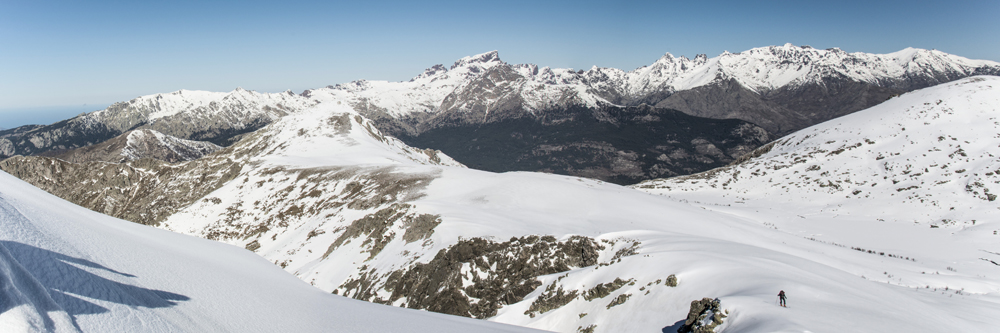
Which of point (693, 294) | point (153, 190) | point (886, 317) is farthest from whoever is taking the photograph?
point (153, 190)

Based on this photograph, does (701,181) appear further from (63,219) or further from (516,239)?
(63,219)

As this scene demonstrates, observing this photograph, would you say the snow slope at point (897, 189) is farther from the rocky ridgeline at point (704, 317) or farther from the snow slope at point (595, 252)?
the rocky ridgeline at point (704, 317)

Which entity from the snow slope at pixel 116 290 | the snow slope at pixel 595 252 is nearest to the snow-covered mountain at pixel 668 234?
the snow slope at pixel 595 252

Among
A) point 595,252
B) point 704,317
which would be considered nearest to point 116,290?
point 704,317

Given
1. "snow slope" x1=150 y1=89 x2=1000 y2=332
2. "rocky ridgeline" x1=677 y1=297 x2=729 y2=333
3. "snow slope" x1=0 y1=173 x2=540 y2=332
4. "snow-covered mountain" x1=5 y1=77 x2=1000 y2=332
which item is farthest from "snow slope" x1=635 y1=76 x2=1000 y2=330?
"snow slope" x1=0 y1=173 x2=540 y2=332

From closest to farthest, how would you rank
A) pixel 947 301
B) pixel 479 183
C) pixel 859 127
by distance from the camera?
pixel 947 301 < pixel 479 183 < pixel 859 127

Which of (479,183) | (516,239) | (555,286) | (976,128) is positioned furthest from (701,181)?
(555,286)
